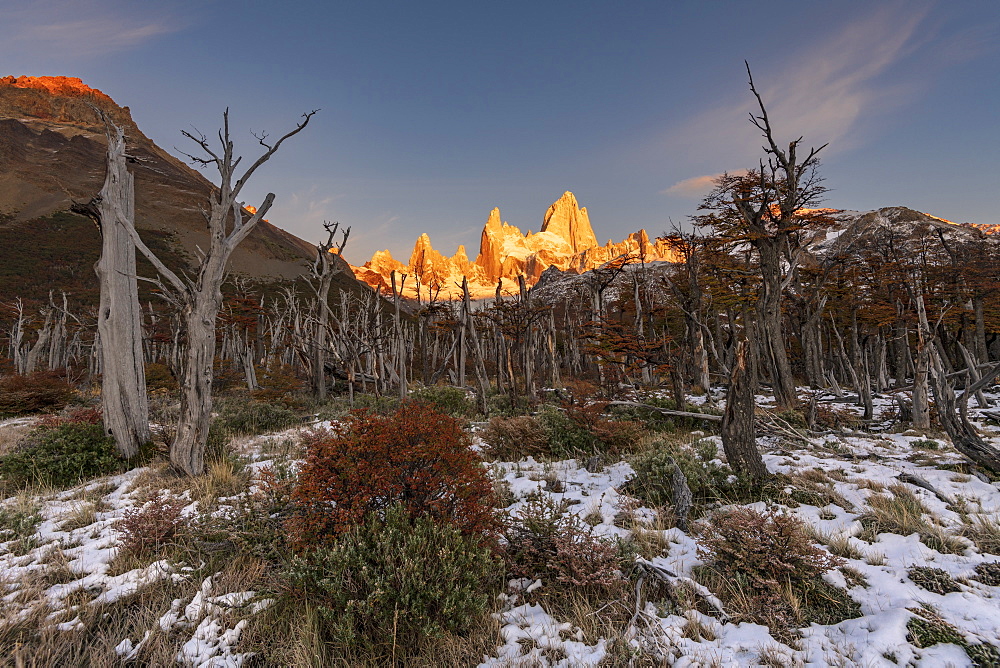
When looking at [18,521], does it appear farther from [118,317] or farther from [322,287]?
[322,287]

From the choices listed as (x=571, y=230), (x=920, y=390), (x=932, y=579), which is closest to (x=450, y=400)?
(x=932, y=579)

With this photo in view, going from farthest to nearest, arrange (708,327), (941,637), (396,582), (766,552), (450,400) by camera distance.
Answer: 1. (708,327)
2. (450,400)
3. (766,552)
4. (396,582)
5. (941,637)

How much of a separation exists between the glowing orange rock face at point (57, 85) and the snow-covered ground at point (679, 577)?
194 metres

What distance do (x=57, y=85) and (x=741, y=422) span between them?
221m

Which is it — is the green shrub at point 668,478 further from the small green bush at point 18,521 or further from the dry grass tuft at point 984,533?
the small green bush at point 18,521

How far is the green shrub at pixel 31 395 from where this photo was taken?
14.2 meters

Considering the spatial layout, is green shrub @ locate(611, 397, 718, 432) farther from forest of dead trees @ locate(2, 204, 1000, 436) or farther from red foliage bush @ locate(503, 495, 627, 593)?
red foliage bush @ locate(503, 495, 627, 593)

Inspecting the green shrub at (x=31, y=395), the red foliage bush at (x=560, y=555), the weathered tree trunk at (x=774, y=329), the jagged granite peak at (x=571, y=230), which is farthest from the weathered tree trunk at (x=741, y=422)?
the jagged granite peak at (x=571, y=230)

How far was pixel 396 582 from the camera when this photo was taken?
3039 millimetres

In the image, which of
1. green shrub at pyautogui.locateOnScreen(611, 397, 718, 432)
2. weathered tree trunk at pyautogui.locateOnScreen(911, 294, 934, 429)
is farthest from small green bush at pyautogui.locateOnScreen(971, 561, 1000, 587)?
weathered tree trunk at pyautogui.locateOnScreen(911, 294, 934, 429)

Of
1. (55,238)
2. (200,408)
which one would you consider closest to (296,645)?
(200,408)

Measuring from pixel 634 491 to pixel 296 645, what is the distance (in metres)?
4.40

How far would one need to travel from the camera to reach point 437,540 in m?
3.34

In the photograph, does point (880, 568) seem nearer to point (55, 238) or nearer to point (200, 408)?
point (200, 408)
